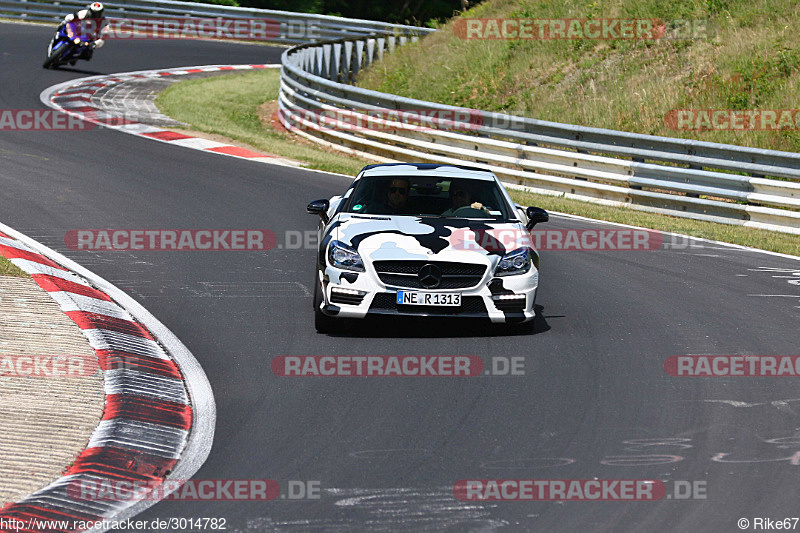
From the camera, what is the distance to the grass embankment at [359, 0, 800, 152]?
66.6 ft

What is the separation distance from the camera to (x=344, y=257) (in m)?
8.62

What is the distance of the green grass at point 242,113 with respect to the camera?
63.9 feet

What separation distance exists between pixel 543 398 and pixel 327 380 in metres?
1.56

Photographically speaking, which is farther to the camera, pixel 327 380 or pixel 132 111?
pixel 132 111

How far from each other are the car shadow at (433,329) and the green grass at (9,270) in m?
3.12

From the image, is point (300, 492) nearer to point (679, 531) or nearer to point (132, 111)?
point (679, 531)

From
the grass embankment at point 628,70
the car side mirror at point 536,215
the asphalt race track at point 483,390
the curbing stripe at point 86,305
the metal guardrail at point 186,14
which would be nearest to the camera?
the asphalt race track at point 483,390

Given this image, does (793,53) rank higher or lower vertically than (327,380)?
higher

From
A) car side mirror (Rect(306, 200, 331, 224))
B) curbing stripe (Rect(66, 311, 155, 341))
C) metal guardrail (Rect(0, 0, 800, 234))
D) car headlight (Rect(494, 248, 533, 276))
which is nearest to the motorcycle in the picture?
metal guardrail (Rect(0, 0, 800, 234))

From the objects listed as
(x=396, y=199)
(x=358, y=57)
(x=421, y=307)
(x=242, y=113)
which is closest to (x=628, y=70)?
(x=358, y=57)

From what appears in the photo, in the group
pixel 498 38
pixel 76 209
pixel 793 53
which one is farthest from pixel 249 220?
pixel 498 38

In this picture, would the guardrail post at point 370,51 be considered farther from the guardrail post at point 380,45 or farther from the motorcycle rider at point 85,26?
the motorcycle rider at point 85,26

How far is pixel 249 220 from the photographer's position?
524 inches

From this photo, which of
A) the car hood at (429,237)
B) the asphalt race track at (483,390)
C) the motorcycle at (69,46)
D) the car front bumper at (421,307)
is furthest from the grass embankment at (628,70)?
the car front bumper at (421,307)
